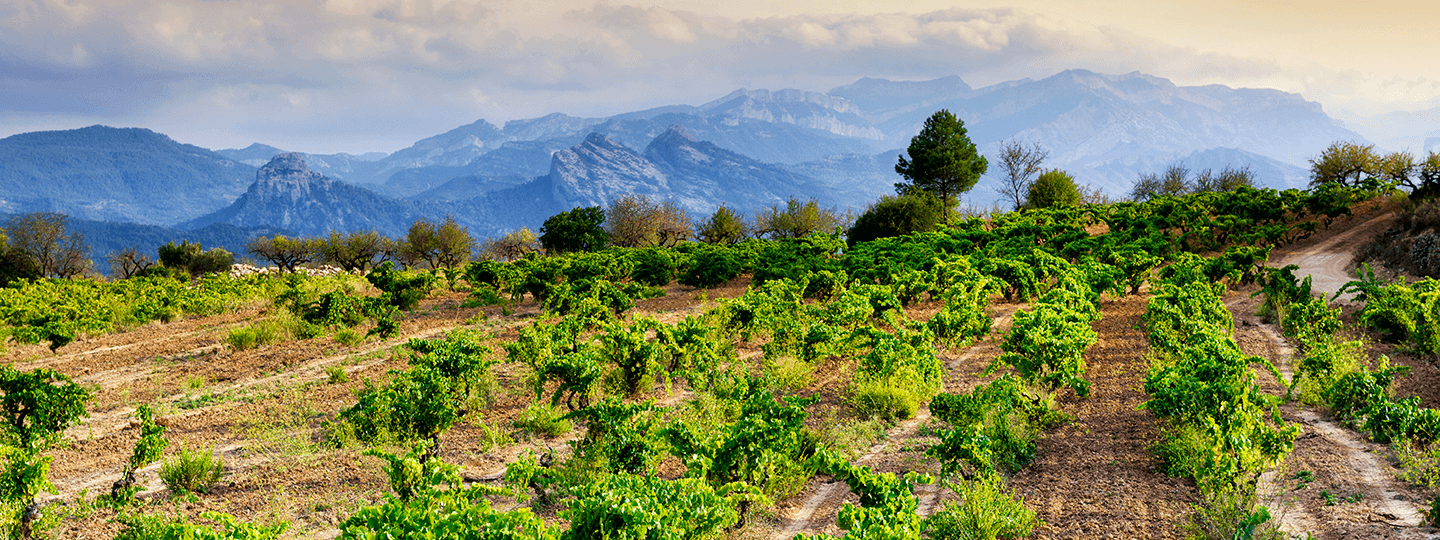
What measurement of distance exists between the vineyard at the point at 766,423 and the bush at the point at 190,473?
0.03 m

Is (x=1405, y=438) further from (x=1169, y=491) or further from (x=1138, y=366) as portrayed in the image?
(x=1138, y=366)

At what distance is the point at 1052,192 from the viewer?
43.0 meters

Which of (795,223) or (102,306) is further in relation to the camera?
(795,223)

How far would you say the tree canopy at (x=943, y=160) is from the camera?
4761cm

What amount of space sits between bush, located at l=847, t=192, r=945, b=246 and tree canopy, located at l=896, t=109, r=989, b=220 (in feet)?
27.8

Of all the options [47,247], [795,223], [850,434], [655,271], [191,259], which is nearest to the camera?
[850,434]

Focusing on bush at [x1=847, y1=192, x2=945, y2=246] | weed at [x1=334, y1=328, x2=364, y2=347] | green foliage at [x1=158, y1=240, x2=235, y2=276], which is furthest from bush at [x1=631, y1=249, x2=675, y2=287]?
green foliage at [x1=158, y1=240, x2=235, y2=276]

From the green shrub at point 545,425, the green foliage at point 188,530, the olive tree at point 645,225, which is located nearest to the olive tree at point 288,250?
the olive tree at point 645,225

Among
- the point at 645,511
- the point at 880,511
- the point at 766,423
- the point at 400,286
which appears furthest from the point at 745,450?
the point at 400,286

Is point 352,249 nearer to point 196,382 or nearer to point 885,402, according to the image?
point 196,382

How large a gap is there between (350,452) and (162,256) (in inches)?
2441

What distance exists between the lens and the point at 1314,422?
8695mm

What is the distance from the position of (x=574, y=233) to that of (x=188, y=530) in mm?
42125

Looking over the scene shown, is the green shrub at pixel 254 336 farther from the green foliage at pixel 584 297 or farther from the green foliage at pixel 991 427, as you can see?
the green foliage at pixel 991 427
